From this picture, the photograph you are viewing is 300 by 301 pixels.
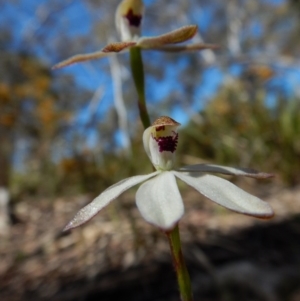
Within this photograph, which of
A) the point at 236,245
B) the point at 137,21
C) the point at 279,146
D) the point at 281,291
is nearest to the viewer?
the point at 137,21

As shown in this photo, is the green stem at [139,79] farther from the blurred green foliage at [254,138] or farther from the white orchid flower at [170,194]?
the blurred green foliage at [254,138]

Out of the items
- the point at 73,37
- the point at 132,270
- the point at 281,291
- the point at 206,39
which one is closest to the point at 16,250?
the point at 132,270

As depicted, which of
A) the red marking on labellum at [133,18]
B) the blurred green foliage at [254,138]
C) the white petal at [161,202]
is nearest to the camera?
the white petal at [161,202]

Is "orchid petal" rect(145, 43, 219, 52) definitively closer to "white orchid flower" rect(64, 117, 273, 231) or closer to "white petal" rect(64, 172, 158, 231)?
"white orchid flower" rect(64, 117, 273, 231)

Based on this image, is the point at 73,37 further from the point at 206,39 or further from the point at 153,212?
the point at 153,212

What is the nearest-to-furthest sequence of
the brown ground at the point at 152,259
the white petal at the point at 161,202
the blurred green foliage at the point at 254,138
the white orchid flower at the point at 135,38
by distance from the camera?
the white petal at the point at 161,202
the white orchid flower at the point at 135,38
the brown ground at the point at 152,259
the blurred green foliage at the point at 254,138

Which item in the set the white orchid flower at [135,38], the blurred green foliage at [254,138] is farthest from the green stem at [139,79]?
the blurred green foliage at [254,138]

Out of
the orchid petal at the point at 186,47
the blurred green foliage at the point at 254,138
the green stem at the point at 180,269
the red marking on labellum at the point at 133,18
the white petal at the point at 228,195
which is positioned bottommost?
the green stem at the point at 180,269
